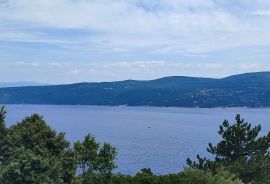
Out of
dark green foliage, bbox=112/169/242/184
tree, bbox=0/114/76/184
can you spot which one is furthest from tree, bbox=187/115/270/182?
tree, bbox=0/114/76/184

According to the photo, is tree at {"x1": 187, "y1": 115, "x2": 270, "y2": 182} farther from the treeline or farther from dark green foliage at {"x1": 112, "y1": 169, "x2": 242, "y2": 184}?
dark green foliage at {"x1": 112, "y1": 169, "x2": 242, "y2": 184}

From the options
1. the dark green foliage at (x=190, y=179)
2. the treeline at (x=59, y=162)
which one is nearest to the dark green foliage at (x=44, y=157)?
the treeline at (x=59, y=162)

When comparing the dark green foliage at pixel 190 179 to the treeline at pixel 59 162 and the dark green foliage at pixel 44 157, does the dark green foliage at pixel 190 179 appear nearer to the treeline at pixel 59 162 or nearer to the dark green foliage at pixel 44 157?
the treeline at pixel 59 162

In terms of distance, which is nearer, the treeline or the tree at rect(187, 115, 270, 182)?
the treeline

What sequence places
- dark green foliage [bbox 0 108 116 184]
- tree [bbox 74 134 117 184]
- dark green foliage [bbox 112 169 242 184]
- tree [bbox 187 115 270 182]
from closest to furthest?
dark green foliage [bbox 0 108 116 184], dark green foliage [bbox 112 169 242 184], tree [bbox 74 134 117 184], tree [bbox 187 115 270 182]

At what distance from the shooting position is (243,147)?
56375mm

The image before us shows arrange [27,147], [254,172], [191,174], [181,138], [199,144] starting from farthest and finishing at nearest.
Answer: [181,138]
[199,144]
[254,172]
[191,174]
[27,147]

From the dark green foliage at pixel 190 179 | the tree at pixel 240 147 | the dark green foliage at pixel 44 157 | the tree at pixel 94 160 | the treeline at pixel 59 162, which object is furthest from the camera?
the tree at pixel 240 147

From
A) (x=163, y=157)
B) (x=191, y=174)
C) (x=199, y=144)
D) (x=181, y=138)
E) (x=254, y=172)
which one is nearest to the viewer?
(x=191, y=174)

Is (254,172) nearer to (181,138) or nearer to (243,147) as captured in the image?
(243,147)

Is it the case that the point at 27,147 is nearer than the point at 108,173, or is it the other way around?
the point at 27,147

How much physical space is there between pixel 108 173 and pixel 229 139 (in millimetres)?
19807

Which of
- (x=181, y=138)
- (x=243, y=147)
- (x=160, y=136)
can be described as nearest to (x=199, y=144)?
(x=181, y=138)

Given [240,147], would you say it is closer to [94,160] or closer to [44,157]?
[94,160]
